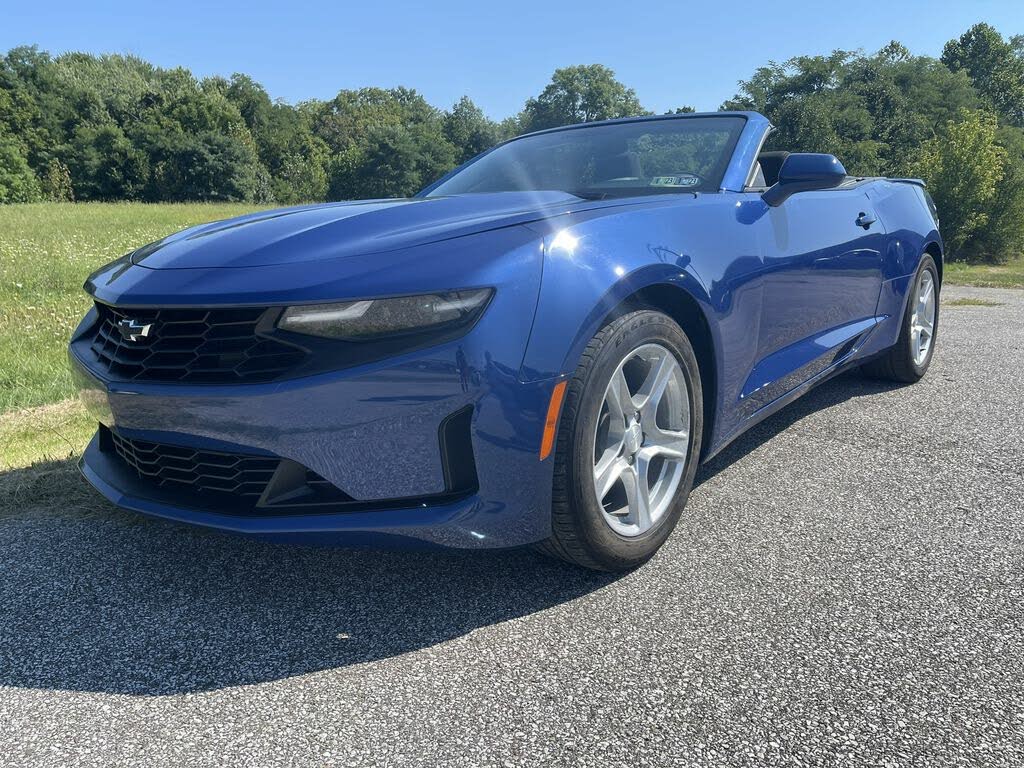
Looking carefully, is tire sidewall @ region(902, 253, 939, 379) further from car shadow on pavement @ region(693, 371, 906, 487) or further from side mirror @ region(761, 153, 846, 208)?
side mirror @ region(761, 153, 846, 208)

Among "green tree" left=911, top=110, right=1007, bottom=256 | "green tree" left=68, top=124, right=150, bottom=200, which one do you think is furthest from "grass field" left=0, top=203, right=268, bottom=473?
"green tree" left=68, top=124, right=150, bottom=200

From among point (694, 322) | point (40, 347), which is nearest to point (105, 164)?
point (40, 347)

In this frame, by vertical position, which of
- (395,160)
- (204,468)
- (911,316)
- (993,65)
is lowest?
(204,468)

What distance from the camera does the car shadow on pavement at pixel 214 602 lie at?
1.75 meters

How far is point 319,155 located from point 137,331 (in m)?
81.1

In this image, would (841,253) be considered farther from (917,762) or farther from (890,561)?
(917,762)

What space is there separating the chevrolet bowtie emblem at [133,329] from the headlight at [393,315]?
1.44 ft

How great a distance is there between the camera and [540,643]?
180 centimetres

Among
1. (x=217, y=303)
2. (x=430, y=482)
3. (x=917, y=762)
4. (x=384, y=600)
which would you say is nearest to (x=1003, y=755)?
(x=917, y=762)

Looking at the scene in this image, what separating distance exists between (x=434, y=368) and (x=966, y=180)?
2671 cm

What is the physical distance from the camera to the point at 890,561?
2.19 m

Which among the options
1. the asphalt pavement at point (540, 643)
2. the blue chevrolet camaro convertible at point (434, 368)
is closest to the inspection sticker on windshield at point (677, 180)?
the blue chevrolet camaro convertible at point (434, 368)

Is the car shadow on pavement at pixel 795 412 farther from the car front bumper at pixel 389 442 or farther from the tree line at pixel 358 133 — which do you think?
the tree line at pixel 358 133

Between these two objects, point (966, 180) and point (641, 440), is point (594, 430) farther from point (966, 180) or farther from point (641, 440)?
point (966, 180)
